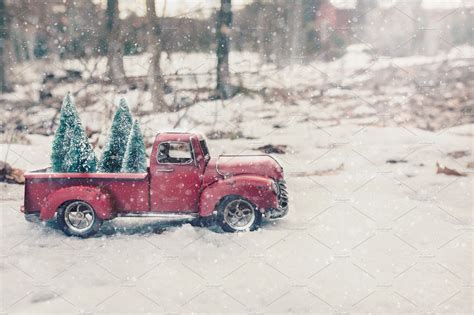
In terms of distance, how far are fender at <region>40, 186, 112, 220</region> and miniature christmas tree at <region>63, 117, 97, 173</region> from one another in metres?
0.07

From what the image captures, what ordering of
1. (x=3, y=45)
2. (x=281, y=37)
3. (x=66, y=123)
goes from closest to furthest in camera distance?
(x=66, y=123) < (x=281, y=37) < (x=3, y=45)

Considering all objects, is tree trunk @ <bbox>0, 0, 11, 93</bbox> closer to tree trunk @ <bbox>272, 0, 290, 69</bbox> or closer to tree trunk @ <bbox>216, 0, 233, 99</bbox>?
tree trunk @ <bbox>216, 0, 233, 99</bbox>

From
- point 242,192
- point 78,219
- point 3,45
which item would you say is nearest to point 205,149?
point 242,192

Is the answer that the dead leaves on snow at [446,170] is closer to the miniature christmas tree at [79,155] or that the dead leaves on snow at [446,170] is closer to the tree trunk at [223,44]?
the tree trunk at [223,44]

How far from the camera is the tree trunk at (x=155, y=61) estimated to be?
6.50 feet

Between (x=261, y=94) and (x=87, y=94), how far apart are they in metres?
0.65

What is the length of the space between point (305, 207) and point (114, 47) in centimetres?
94

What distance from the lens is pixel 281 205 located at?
1997mm

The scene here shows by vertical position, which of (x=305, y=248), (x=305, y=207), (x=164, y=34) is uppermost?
(x=164, y=34)

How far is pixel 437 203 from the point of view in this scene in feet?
7.11

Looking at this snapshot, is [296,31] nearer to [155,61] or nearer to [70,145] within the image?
[155,61]

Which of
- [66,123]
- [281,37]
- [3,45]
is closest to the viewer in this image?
[66,123]

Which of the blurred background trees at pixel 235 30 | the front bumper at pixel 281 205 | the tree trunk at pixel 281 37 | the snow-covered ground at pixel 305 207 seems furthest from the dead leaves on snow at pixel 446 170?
the tree trunk at pixel 281 37

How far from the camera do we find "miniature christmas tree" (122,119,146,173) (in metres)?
1.93
